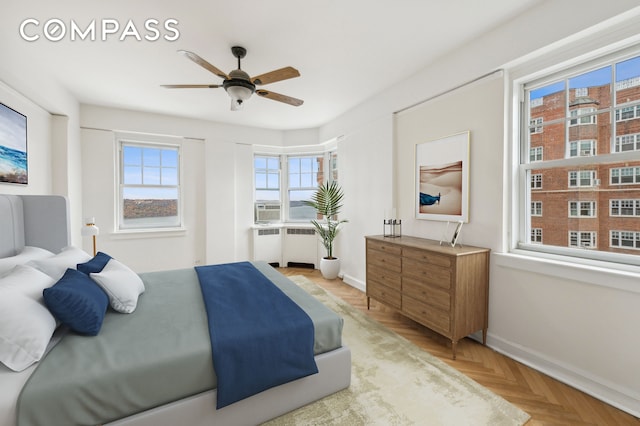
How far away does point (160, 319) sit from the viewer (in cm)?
176

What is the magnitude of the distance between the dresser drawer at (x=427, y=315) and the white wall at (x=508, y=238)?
0.51 meters

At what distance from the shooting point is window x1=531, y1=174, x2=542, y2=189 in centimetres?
233

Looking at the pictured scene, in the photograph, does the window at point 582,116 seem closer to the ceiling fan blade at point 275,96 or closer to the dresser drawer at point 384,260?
the dresser drawer at point 384,260

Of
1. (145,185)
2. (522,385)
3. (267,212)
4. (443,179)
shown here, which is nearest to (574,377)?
(522,385)

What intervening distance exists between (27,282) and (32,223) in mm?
1552

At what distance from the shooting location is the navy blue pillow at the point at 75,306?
58.8 inches

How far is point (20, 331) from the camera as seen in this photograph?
129cm

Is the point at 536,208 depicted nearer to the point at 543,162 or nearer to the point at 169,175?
the point at 543,162

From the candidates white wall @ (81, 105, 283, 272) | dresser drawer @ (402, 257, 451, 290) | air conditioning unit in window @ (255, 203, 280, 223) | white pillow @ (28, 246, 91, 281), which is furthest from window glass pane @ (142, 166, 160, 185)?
dresser drawer @ (402, 257, 451, 290)

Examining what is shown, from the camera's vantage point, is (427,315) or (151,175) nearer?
(427,315)

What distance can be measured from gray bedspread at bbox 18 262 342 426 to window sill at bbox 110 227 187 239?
3.14 meters

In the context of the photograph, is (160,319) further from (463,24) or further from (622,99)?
(622,99)

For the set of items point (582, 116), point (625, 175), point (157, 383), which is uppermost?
point (582, 116)

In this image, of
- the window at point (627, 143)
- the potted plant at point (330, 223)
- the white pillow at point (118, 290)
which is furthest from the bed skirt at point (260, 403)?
the potted plant at point (330, 223)
